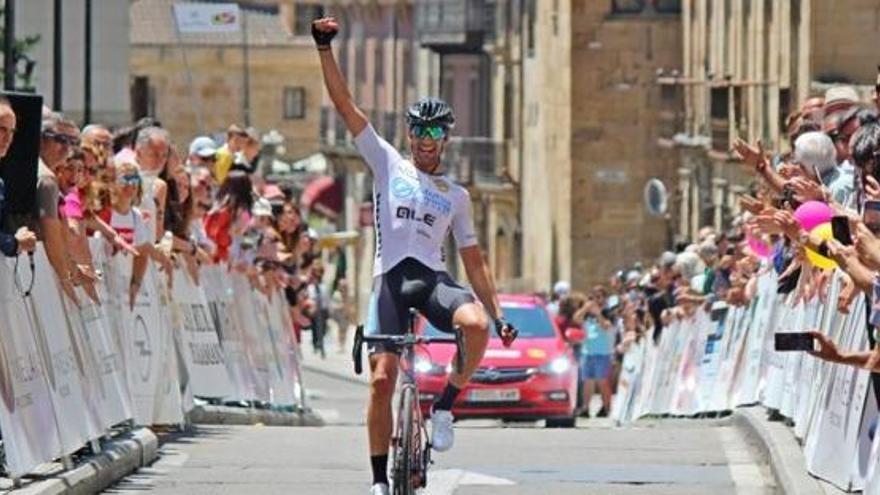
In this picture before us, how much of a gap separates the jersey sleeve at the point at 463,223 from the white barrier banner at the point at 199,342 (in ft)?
25.4

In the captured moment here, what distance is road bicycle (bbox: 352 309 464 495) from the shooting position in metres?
16.5

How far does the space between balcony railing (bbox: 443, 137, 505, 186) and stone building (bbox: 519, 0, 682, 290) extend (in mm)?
13962

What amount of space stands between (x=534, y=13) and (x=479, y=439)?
54.6m

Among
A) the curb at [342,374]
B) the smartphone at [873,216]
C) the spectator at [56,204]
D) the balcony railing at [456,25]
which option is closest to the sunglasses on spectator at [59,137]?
the spectator at [56,204]

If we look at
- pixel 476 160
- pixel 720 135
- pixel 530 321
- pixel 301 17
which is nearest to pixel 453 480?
pixel 530 321

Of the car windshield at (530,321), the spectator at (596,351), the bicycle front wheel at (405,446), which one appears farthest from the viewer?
the spectator at (596,351)

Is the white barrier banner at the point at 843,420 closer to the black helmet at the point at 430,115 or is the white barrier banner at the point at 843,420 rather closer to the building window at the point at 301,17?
the black helmet at the point at 430,115

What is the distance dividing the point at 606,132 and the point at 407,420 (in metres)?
52.9

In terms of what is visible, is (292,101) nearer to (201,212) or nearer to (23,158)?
(201,212)

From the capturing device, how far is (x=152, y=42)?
373 ft

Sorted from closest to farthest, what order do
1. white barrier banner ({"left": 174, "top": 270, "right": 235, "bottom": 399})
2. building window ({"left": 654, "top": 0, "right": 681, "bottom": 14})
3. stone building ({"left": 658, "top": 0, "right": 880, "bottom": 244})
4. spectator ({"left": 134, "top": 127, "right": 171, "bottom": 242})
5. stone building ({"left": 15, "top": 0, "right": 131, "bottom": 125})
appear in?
spectator ({"left": 134, "top": 127, "right": 171, "bottom": 242}), white barrier banner ({"left": 174, "top": 270, "right": 235, "bottom": 399}), stone building ({"left": 658, "top": 0, "right": 880, "bottom": 244}), stone building ({"left": 15, "top": 0, "right": 131, "bottom": 125}), building window ({"left": 654, "top": 0, "right": 681, "bottom": 14})

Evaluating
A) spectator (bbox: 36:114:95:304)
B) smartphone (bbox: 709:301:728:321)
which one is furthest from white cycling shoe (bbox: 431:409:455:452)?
smartphone (bbox: 709:301:728:321)

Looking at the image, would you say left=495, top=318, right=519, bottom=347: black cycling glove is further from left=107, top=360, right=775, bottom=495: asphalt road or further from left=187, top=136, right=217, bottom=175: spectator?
left=187, top=136, right=217, bottom=175: spectator

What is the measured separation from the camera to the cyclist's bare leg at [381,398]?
16.8 m
